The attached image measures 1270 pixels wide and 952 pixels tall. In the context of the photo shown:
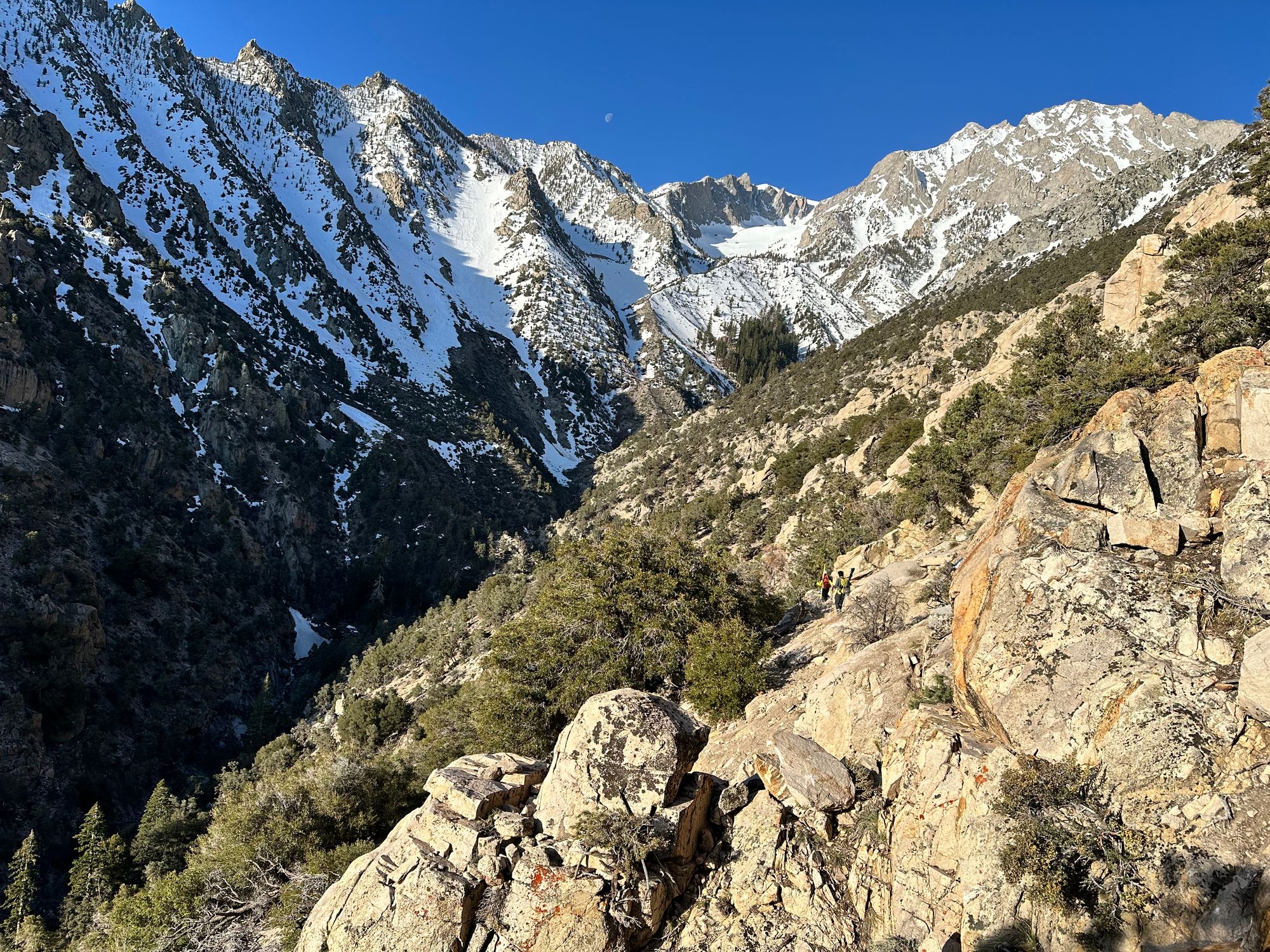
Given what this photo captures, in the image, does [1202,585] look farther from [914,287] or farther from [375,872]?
[914,287]

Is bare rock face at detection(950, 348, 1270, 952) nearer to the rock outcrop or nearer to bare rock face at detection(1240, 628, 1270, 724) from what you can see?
bare rock face at detection(1240, 628, 1270, 724)

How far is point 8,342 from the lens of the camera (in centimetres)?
4859

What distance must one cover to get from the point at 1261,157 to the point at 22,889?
152ft

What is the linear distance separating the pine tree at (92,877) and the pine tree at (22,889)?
1740mm

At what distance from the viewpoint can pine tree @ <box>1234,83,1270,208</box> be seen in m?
14.9

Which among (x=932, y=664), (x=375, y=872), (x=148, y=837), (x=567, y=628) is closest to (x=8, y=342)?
(x=148, y=837)

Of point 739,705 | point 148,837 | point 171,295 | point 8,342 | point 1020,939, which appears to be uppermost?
point 171,295

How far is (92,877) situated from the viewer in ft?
58.6

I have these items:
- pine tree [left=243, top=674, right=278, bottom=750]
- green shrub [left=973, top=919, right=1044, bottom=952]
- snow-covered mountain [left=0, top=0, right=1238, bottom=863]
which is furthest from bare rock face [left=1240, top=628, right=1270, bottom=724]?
pine tree [left=243, top=674, right=278, bottom=750]

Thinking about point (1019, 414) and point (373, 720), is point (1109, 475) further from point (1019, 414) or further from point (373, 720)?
point (373, 720)

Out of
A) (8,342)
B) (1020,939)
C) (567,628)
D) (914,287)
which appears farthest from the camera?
(914,287)

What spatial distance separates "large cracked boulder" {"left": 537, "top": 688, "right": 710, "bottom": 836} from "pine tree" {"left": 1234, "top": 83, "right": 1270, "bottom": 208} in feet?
63.1

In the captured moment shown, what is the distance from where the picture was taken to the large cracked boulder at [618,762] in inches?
320

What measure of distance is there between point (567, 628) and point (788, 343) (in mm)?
129752
